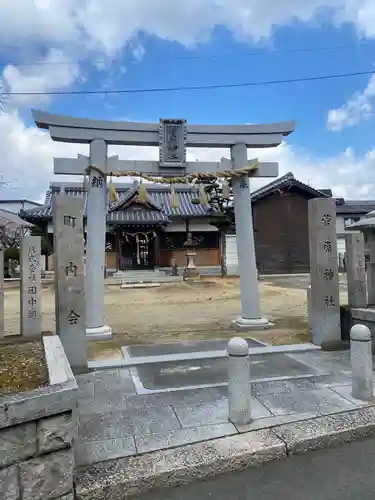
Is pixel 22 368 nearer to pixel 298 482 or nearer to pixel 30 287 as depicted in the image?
pixel 30 287

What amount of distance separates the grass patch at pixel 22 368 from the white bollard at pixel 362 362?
3360 mm

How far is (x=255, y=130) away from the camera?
8.74 m

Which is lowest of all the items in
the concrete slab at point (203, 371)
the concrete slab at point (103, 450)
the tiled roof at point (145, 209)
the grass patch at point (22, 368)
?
the concrete slab at point (103, 450)

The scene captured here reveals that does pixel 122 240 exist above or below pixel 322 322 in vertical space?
→ above

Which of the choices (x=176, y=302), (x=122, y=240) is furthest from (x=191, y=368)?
(x=122, y=240)

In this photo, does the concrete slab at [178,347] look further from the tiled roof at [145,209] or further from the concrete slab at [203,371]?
the tiled roof at [145,209]

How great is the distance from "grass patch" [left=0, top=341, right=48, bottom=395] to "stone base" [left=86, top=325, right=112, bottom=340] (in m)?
2.79

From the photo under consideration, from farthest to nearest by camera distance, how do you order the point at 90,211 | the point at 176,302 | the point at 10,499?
the point at 176,302 → the point at 90,211 → the point at 10,499

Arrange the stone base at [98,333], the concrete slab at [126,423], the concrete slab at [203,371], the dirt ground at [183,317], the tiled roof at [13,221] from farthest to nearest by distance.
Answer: the dirt ground at [183,317] < the stone base at [98,333] < the tiled roof at [13,221] < the concrete slab at [203,371] < the concrete slab at [126,423]

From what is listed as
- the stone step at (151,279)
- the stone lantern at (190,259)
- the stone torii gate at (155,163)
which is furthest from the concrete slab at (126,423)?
the stone lantern at (190,259)

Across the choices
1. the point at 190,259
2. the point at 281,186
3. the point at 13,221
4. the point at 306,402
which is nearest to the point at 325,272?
the point at 306,402

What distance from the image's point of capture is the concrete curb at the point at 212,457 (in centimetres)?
282

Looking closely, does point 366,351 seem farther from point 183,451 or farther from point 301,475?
point 183,451

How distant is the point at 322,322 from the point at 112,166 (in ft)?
17.8
